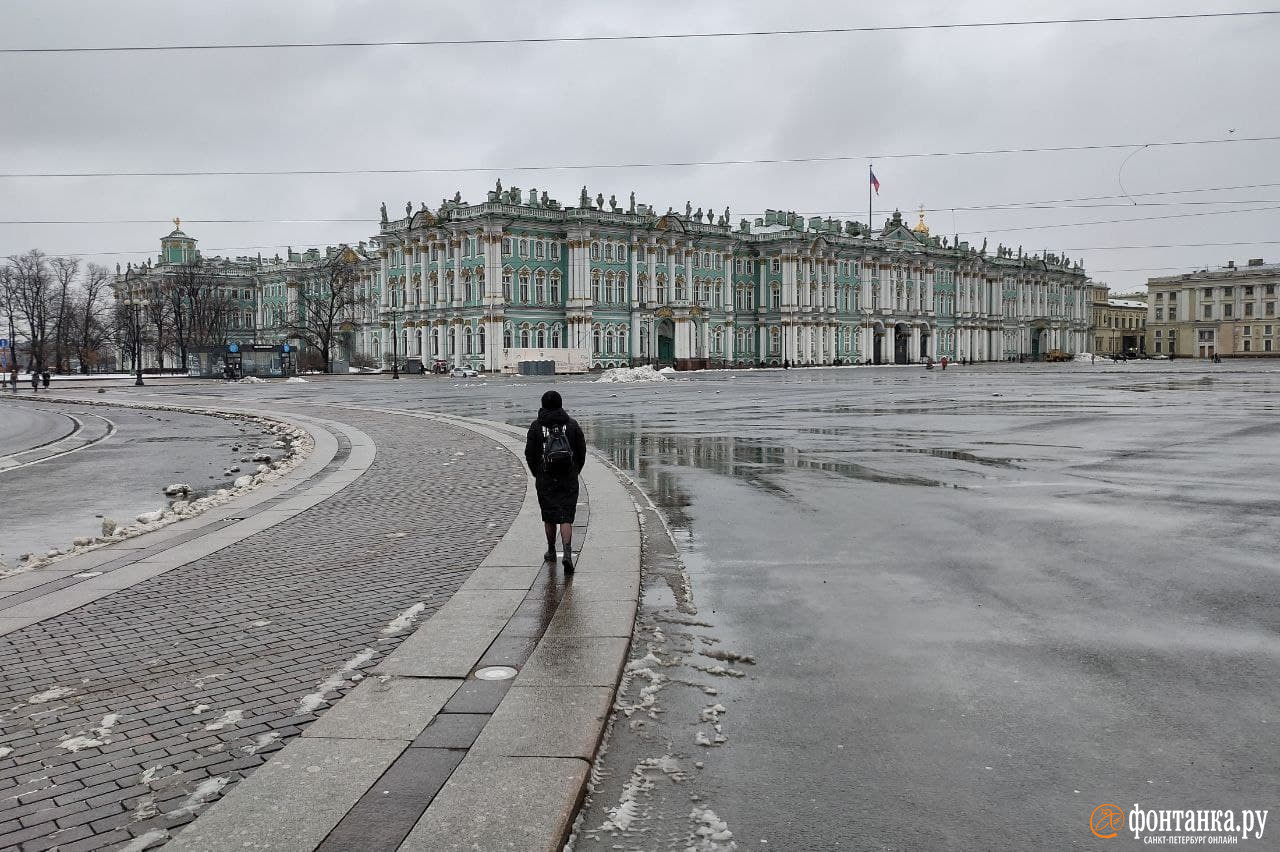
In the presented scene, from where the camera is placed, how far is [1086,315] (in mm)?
165125

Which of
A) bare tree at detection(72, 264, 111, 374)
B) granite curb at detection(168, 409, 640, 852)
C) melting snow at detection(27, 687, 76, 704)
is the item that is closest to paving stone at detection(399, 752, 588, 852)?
granite curb at detection(168, 409, 640, 852)

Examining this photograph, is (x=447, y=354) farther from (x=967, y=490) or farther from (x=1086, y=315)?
(x=1086, y=315)

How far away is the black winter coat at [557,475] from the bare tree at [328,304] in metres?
91.5

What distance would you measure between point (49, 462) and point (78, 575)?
13.1 m

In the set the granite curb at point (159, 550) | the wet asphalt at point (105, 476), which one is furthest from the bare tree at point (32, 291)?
the granite curb at point (159, 550)

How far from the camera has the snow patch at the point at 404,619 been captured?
6.35 m

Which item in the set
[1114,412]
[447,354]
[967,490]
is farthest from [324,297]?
[967,490]

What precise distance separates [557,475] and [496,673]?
9.37ft

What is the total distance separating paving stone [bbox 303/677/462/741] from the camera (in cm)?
457

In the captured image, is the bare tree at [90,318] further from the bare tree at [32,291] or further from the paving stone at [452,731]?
the paving stone at [452,731]

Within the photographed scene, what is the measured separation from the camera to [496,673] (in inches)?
214

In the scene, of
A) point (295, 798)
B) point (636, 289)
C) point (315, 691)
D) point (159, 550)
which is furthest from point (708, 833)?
point (636, 289)

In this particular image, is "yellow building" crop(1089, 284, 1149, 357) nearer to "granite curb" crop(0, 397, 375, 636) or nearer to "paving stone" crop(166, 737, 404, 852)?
"granite curb" crop(0, 397, 375, 636)

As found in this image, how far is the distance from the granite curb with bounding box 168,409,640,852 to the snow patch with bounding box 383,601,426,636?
7.6 inches
